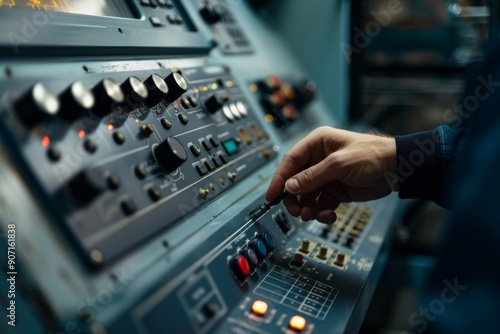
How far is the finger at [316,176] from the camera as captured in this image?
1.14 metres

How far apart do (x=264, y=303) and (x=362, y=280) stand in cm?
29

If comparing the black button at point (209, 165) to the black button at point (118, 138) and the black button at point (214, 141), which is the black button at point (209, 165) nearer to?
the black button at point (214, 141)

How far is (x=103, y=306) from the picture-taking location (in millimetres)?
721

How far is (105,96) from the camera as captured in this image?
882mm

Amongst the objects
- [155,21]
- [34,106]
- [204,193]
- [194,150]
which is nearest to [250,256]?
[204,193]

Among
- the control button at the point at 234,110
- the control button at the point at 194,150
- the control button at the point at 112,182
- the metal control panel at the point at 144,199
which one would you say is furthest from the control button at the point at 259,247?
the control button at the point at 234,110

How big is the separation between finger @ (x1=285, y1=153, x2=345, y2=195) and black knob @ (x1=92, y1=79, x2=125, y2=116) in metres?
0.47

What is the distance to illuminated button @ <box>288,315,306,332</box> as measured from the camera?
2.85 ft

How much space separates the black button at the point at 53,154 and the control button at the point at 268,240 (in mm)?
505

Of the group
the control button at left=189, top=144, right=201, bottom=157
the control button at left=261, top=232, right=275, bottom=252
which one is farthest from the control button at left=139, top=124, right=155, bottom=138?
the control button at left=261, top=232, right=275, bottom=252

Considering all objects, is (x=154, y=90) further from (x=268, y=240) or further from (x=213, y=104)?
(x=268, y=240)

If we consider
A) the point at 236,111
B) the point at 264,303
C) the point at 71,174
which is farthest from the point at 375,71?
the point at 71,174

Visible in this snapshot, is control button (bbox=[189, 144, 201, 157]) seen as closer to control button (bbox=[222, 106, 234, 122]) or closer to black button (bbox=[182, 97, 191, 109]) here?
black button (bbox=[182, 97, 191, 109])

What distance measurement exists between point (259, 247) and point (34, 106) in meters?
0.54
